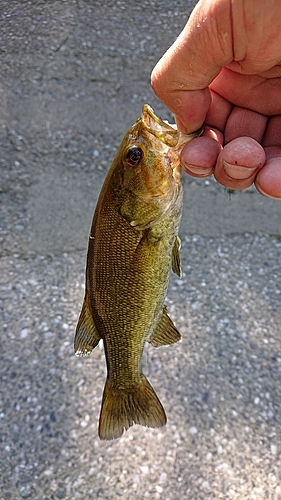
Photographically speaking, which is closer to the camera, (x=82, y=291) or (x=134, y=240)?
(x=134, y=240)

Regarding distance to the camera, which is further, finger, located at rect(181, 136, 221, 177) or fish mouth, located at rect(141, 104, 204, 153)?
finger, located at rect(181, 136, 221, 177)

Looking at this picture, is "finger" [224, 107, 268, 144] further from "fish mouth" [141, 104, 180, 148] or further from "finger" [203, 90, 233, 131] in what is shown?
"fish mouth" [141, 104, 180, 148]

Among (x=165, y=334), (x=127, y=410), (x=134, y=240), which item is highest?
(x=134, y=240)

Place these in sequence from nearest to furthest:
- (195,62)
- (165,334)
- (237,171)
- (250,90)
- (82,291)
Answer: (195,62)
(237,171)
(165,334)
(250,90)
(82,291)

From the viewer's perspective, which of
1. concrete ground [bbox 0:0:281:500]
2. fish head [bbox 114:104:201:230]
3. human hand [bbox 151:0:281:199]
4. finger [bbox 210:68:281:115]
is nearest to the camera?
human hand [bbox 151:0:281:199]

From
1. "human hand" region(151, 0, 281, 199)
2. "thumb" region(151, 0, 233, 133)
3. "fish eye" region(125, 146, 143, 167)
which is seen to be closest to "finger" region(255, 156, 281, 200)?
"human hand" region(151, 0, 281, 199)

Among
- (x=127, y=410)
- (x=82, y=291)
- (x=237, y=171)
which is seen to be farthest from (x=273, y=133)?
(x=82, y=291)

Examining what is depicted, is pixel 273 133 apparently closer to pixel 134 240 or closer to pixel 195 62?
pixel 195 62

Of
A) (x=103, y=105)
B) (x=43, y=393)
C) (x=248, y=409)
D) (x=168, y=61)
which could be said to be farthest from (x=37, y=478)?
(x=103, y=105)
